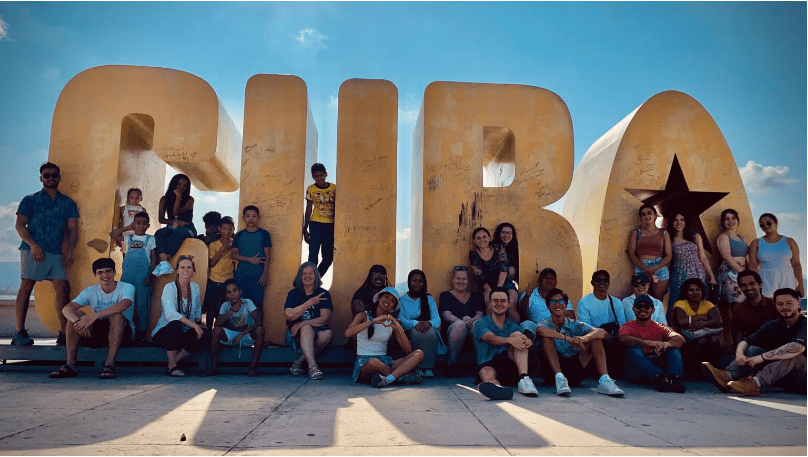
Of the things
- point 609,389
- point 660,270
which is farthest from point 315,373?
point 660,270

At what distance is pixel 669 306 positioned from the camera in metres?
7.77

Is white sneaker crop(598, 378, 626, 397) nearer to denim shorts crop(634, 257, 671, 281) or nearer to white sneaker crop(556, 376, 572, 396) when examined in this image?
white sneaker crop(556, 376, 572, 396)

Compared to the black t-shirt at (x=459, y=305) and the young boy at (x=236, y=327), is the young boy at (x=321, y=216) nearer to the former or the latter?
the young boy at (x=236, y=327)

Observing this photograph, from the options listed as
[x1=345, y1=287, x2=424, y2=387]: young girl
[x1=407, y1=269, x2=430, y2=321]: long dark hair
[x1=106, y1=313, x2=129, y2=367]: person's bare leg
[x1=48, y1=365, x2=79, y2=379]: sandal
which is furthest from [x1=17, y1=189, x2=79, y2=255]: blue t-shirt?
[x1=407, y1=269, x2=430, y2=321]: long dark hair

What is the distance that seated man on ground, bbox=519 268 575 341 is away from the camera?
620 centimetres

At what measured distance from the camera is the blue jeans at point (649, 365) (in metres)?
6.04

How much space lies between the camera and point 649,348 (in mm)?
6176

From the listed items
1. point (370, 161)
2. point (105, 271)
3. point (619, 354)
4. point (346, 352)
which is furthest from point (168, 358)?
point (619, 354)

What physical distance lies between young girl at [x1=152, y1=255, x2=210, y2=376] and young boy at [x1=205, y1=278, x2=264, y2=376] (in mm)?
166

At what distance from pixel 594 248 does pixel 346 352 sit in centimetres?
385

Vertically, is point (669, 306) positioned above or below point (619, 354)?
above

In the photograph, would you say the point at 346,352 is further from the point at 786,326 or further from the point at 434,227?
the point at 786,326

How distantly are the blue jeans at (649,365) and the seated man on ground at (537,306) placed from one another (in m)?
0.76

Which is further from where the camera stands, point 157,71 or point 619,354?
point 157,71
